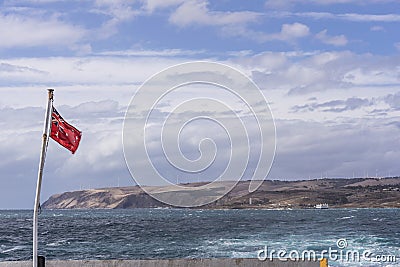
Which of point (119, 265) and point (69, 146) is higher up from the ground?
point (69, 146)

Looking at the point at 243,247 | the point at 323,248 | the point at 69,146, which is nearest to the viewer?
the point at 69,146

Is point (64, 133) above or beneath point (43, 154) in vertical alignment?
above

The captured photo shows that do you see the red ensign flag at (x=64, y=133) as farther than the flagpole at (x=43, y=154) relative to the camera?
Yes

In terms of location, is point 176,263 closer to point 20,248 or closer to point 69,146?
point 69,146

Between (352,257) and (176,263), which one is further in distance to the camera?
(352,257)

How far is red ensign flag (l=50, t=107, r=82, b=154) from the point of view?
10688 mm

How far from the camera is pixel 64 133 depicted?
10852mm

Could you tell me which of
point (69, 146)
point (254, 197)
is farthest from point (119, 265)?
point (254, 197)

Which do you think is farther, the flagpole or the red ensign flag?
the red ensign flag

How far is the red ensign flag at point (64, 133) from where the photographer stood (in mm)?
10688

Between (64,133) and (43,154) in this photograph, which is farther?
(64,133)

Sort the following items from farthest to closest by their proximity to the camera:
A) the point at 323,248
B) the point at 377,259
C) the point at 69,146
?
the point at 323,248, the point at 377,259, the point at 69,146

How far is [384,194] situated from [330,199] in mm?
13195

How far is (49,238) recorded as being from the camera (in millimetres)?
55625
